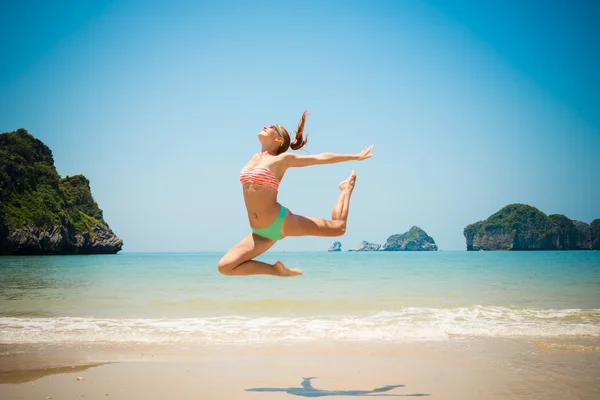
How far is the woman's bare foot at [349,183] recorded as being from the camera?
546cm

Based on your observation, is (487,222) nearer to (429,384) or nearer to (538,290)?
(538,290)

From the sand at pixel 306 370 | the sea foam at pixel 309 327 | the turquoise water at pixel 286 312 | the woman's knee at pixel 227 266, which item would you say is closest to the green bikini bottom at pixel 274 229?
the woman's knee at pixel 227 266

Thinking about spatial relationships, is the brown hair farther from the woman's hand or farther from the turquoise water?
the turquoise water

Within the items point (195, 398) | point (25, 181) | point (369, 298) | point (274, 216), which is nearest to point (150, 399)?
point (195, 398)

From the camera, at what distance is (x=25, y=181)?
78.2 m

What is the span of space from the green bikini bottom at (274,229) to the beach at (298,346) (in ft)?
6.56

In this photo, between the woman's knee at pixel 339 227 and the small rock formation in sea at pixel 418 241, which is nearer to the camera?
the woman's knee at pixel 339 227

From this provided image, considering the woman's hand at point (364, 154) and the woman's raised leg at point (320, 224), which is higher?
the woman's hand at point (364, 154)

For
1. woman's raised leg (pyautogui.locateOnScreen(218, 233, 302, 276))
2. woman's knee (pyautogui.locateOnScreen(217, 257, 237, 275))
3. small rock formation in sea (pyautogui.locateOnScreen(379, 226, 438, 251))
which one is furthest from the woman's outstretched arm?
small rock formation in sea (pyautogui.locateOnScreen(379, 226, 438, 251))

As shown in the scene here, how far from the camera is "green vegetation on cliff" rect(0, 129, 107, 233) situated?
2891 inches

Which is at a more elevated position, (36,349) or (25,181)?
(25,181)

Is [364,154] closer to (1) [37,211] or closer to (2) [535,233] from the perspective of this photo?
(1) [37,211]

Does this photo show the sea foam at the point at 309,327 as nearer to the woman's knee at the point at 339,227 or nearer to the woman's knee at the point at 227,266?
the woman's knee at the point at 227,266

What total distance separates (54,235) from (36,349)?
248ft
